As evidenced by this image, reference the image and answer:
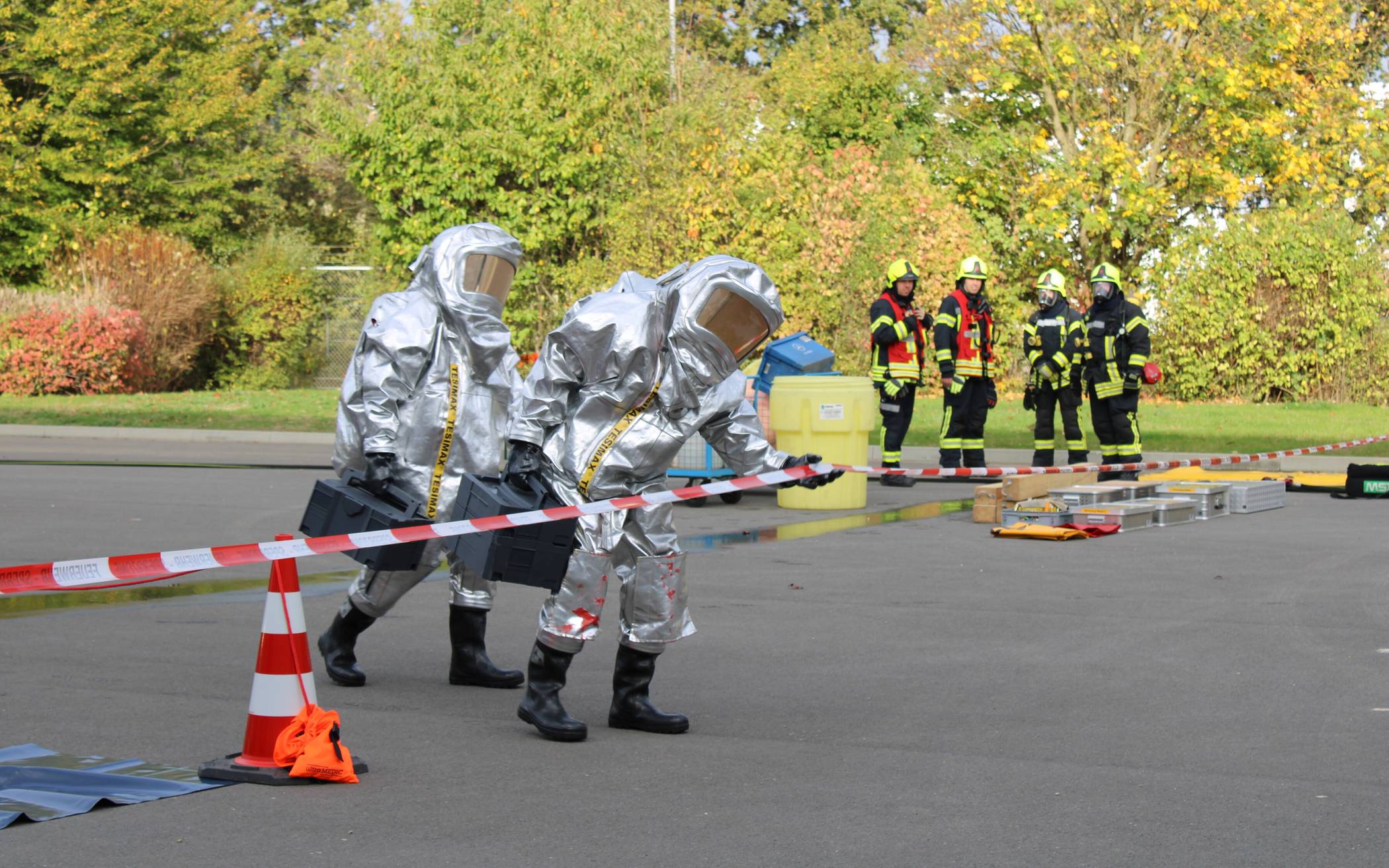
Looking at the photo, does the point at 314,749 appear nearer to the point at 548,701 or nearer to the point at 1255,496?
the point at 548,701

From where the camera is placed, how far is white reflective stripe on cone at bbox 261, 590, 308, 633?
5.48 metres

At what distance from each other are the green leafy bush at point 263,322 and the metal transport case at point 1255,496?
2286 centimetres

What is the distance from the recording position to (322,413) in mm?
24844

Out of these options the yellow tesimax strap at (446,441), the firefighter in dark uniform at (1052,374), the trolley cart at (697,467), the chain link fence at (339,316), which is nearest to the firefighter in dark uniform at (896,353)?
the firefighter in dark uniform at (1052,374)

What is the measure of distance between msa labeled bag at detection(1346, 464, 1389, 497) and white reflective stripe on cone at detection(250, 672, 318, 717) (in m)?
11.9

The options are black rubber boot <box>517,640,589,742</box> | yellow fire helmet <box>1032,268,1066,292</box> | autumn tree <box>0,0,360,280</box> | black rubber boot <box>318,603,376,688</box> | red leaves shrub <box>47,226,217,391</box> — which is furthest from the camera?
autumn tree <box>0,0,360,280</box>

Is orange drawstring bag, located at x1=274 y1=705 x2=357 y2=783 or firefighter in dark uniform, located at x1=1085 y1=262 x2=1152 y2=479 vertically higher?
firefighter in dark uniform, located at x1=1085 y1=262 x2=1152 y2=479

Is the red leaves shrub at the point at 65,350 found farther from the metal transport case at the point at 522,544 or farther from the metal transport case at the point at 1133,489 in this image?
the metal transport case at the point at 522,544

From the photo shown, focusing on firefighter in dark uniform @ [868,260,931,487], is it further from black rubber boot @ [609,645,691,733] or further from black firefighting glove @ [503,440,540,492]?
black firefighting glove @ [503,440,540,492]

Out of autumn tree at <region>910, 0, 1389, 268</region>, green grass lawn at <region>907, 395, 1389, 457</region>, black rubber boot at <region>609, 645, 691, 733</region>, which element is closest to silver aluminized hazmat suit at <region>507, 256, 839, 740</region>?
black rubber boot at <region>609, 645, 691, 733</region>

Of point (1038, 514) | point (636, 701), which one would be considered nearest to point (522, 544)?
point (636, 701)

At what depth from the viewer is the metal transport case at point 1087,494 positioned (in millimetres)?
13328

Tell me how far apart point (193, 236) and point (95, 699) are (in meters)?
33.5

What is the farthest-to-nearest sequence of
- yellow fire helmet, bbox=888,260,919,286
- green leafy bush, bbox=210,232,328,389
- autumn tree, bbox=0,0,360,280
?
autumn tree, bbox=0,0,360,280 < green leafy bush, bbox=210,232,328,389 < yellow fire helmet, bbox=888,260,919,286
